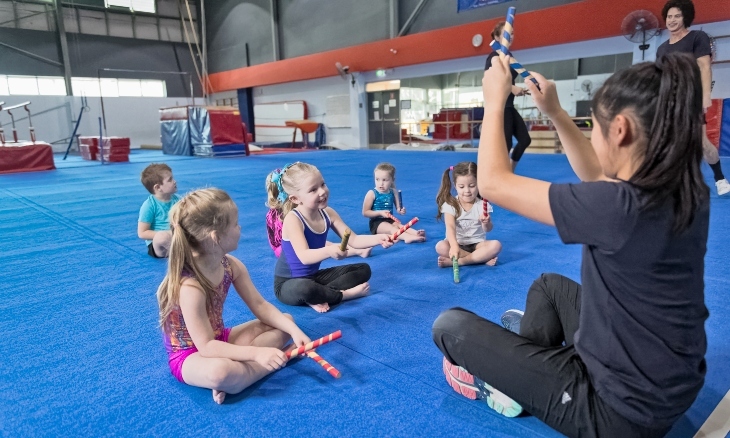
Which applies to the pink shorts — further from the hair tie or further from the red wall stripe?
the red wall stripe

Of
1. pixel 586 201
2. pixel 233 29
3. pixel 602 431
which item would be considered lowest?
pixel 602 431

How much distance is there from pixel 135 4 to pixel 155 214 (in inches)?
759

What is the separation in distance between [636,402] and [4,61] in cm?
2056

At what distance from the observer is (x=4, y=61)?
53.1 feet

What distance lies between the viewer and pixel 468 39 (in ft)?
38.4

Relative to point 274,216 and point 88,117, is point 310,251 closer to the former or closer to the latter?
point 274,216

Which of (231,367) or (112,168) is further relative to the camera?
(112,168)

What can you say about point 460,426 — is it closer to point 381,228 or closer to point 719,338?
point 719,338

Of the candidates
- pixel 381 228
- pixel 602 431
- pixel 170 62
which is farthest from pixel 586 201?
pixel 170 62

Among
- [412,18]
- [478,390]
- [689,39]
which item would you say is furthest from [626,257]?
[412,18]

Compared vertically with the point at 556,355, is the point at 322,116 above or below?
above

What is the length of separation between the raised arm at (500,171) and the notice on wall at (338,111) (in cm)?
1484

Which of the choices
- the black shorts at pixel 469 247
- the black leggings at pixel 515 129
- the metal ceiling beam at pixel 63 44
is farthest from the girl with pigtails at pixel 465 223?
the metal ceiling beam at pixel 63 44

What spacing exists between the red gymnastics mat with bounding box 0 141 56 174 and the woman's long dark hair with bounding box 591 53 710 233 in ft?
37.0
